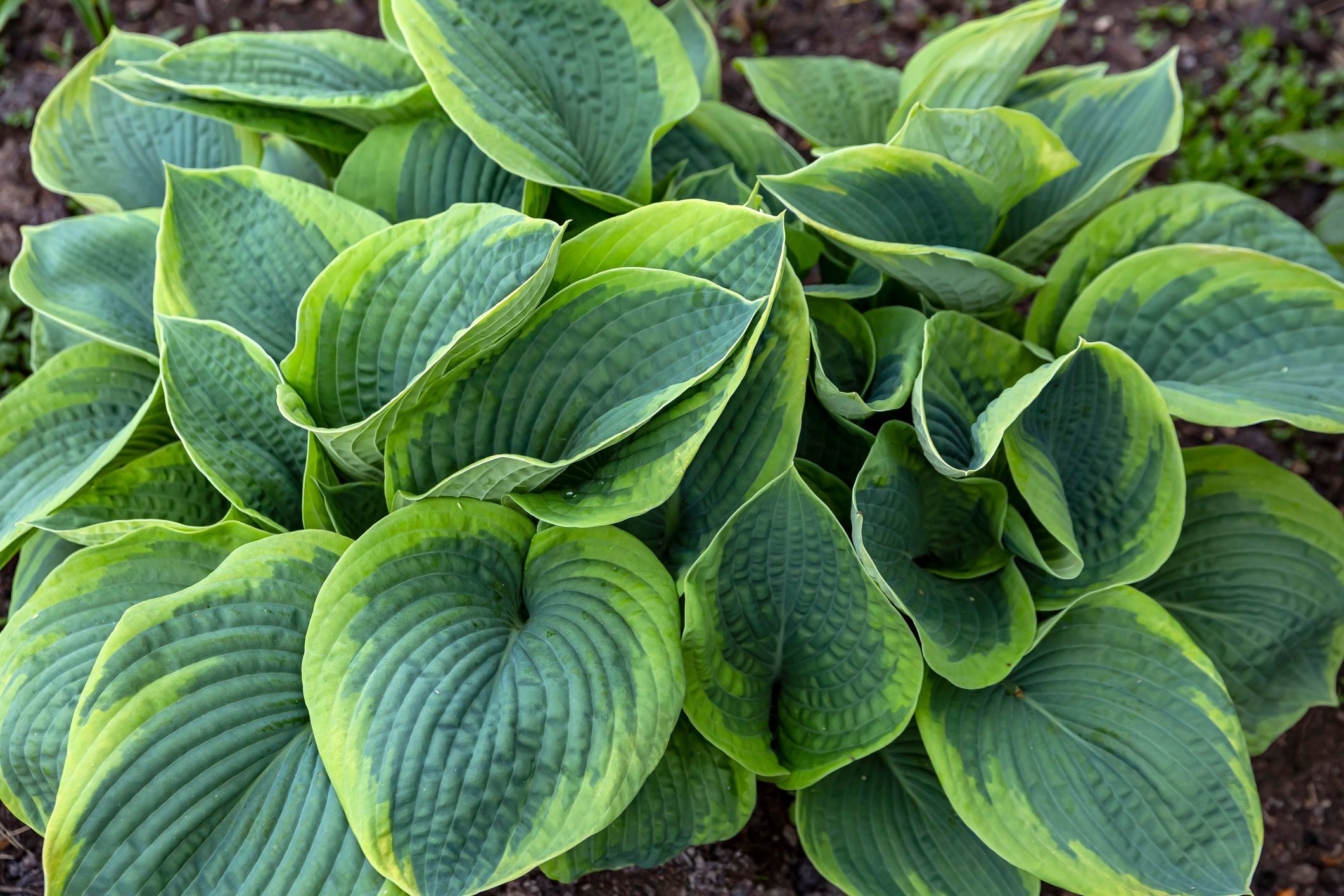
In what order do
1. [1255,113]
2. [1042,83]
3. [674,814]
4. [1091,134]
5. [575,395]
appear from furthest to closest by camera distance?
[1255,113]
[1042,83]
[1091,134]
[674,814]
[575,395]

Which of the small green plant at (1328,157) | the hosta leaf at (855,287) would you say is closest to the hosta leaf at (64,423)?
the hosta leaf at (855,287)

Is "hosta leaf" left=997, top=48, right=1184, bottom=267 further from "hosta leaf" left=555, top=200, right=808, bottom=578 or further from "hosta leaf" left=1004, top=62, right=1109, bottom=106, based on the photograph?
"hosta leaf" left=555, top=200, right=808, bottom=578

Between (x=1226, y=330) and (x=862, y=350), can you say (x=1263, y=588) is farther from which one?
(x=862, y=350)

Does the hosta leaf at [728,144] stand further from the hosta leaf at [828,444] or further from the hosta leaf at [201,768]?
the hosta leaf at [201,768]

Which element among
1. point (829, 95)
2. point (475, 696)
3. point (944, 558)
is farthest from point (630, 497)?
point (829, 95)

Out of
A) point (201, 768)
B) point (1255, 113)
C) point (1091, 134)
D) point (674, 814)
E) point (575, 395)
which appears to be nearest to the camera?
point (201, 768)

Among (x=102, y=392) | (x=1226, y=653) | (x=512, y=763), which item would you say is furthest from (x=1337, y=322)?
(x=102, y=392)
